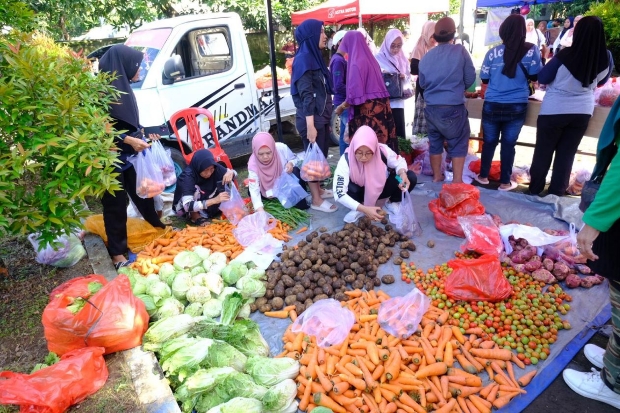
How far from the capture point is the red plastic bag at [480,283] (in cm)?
289

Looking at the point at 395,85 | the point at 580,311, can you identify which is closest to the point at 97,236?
the point at 395,85

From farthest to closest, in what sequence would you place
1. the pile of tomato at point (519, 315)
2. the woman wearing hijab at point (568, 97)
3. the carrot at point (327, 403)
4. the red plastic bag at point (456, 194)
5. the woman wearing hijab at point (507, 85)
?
the woman wearing hijab at point (507, 85) < the red plastic bag at point (456, 194) < the woman wearing hijab at point (568, 97) < the pile of tomato at point (519, 315) < the carrot at point (327, 403)

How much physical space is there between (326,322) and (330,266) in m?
0.79

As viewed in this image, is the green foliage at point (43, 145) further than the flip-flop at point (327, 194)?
No

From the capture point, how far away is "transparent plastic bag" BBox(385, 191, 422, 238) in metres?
3.83

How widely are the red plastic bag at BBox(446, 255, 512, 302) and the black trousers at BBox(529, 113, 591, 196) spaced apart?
210cm

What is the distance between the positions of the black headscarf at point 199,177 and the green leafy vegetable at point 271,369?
2.48 metres

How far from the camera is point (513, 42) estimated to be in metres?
4.17

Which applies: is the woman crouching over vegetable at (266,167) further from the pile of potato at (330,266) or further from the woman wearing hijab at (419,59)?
the woman wearing hijab at (419,59)

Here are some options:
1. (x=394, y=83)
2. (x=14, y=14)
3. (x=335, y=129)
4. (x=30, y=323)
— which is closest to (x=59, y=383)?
(x=30, y=323)

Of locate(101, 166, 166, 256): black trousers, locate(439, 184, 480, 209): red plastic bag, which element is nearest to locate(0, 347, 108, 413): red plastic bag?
locate(101, 166, 166, 256): black trousers

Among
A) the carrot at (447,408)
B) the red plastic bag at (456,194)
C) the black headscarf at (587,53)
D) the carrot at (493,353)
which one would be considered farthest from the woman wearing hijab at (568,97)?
the carrot at (447,408)

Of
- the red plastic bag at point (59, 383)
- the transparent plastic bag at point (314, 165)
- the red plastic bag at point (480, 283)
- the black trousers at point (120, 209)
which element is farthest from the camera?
the transparent plastic bag at point (314, 165)

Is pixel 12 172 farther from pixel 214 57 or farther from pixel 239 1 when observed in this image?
pixel 239 1
